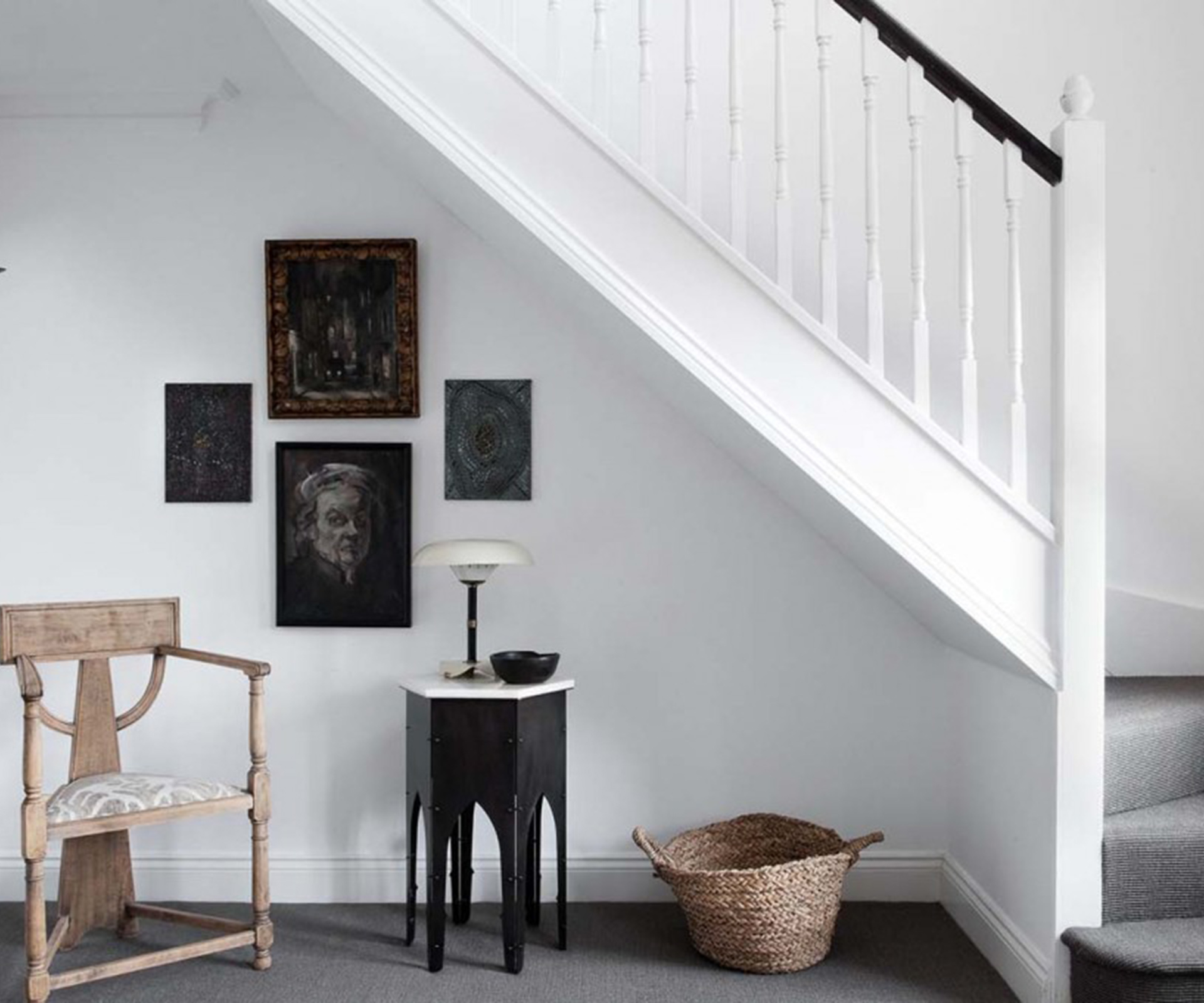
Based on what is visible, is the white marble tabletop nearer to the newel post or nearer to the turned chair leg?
the turned chair leg

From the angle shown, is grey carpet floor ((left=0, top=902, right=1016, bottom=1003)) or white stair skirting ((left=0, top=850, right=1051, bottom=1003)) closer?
grey carpet floor ((left=0, top=902, right=1016, bottom=1003))

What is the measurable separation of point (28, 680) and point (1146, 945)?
256 centimetres

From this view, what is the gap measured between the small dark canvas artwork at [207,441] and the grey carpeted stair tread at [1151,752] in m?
2.54

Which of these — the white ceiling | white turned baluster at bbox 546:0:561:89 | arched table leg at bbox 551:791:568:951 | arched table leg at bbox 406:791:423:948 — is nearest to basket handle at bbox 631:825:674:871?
arched table leg at bbox 551:791:568:951

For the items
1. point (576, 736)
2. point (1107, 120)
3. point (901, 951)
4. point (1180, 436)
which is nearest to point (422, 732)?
point (576, 736)

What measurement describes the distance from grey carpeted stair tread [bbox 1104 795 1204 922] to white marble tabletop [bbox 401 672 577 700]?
1.37 metres

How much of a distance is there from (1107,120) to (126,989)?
146 inches

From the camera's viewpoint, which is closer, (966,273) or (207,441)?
(966,273)

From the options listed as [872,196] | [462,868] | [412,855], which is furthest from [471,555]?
[872,196]

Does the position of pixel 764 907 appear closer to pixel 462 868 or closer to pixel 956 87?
pixel 462 868

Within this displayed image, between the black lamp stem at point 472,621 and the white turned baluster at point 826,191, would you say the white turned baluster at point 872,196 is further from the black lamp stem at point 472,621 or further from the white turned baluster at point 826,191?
the black lamp stem at point 472,621

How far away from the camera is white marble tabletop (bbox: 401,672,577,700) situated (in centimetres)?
297

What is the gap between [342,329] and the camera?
362cm

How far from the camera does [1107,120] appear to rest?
12.0ft
